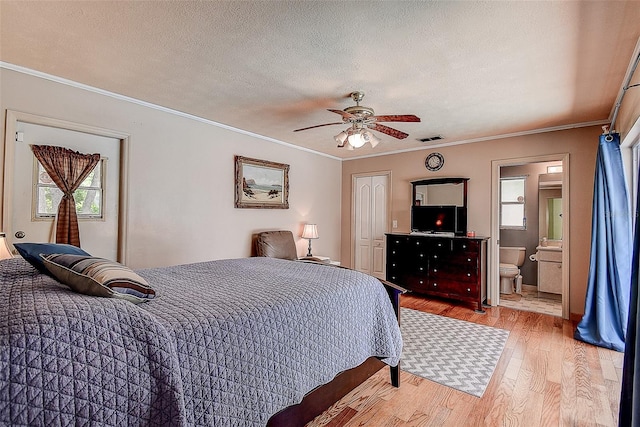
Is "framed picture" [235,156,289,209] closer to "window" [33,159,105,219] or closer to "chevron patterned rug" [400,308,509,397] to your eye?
"window" [33,159,105,219]

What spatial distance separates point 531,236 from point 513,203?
26.4 inches

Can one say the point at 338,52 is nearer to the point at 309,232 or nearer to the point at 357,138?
the point at 357,138

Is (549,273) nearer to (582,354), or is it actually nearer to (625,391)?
(582,354)

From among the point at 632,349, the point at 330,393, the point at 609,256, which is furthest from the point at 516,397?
the point at 609,256

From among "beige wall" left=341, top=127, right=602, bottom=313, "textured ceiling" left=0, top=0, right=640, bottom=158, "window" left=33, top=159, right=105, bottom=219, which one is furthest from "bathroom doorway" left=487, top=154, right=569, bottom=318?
"window" left=33, top=159, right=105, bottom=219

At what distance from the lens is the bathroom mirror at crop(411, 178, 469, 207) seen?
482cm

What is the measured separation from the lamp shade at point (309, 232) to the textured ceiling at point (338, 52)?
2.21m

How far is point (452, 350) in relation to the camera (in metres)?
2.99

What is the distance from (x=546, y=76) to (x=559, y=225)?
3.96 metres

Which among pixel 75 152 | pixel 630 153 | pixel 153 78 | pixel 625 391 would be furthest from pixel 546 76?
pixel 75 152

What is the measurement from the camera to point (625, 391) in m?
1.56

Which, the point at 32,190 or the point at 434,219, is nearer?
the point at 32,190

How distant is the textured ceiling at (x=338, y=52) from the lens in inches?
71.9

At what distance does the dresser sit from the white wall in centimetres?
202
